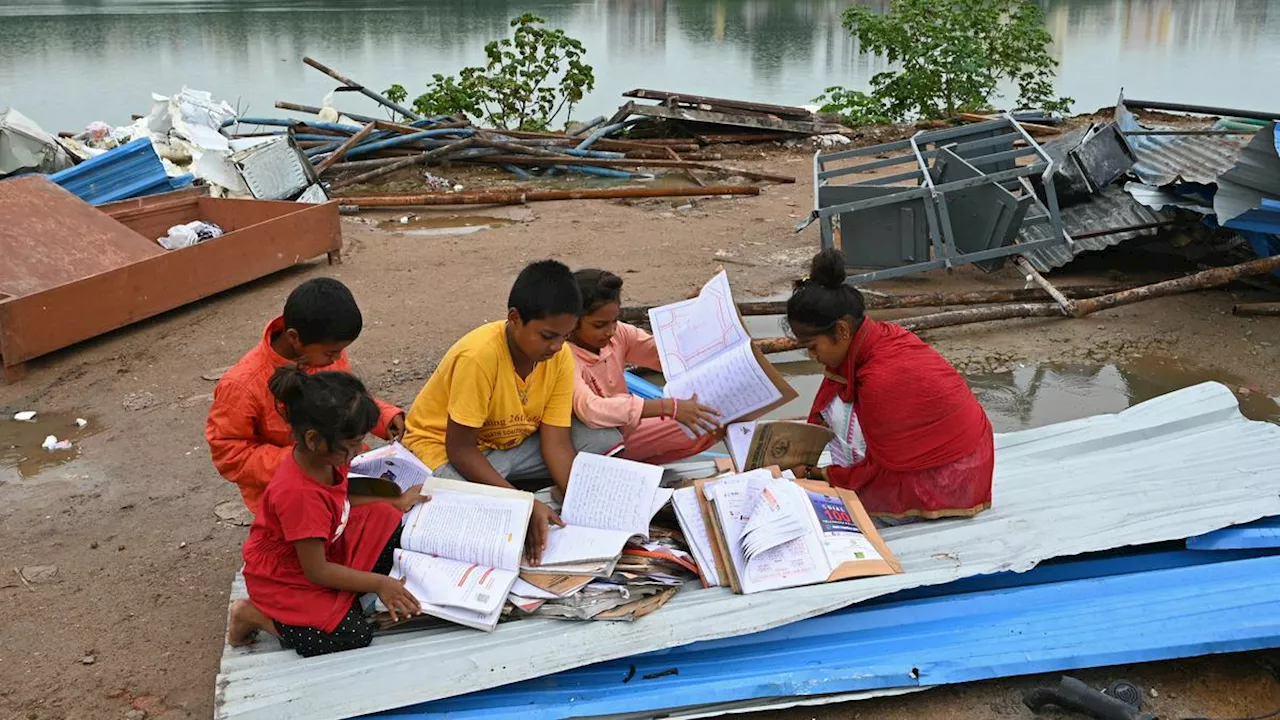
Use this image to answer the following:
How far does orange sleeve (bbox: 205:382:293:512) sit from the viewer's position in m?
3.29

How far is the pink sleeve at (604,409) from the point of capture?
3848 mm

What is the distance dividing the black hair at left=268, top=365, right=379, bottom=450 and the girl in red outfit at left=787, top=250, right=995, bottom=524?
1417 millimetres

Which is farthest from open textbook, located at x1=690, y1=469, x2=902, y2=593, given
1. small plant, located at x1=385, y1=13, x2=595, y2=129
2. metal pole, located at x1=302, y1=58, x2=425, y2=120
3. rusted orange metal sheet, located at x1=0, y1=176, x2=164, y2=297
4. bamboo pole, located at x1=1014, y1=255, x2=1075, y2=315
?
small plant, located at x1=385, y1=13, x2=595, y2=129

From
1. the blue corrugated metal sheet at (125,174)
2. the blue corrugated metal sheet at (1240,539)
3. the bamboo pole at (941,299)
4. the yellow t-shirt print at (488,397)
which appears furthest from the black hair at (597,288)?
the blue corrugated metal sheet at (125,174)

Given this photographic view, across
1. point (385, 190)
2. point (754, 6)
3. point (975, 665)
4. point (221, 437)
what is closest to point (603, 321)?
point (221, 437)

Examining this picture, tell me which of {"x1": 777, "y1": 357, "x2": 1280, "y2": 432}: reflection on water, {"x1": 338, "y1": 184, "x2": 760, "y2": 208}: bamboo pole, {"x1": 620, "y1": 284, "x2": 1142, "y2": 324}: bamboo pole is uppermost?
{"x1": 620, "y1": 284, "x2": 1142, "y2": 324}: bamboo pole

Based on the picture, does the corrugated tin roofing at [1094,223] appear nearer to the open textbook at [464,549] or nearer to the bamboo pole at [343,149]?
the open textbook at [464,549]

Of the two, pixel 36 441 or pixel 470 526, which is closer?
pixel 470 526

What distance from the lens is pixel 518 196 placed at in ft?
34.4

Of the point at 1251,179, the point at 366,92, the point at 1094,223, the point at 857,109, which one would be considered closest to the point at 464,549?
the point at 1251,179

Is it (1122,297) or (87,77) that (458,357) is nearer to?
(1122,297)

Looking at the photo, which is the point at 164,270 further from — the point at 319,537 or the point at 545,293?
the point at 319,537

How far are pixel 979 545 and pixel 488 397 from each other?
170 centimetres

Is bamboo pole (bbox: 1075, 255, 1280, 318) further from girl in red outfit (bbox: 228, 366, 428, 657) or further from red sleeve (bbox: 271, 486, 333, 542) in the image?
red sleeve (bbox: 271, 486, 333, 542)
